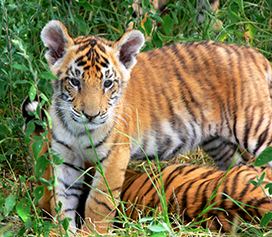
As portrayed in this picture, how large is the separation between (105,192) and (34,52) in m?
1.90

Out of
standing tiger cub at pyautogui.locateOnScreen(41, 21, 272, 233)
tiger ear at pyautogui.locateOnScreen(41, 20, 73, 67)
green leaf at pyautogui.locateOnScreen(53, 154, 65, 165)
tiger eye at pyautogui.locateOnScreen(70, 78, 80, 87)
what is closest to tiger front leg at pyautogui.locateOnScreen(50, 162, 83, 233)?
standing tiger cub at pyautogui.locateOnScreen(41, 21, 272, 233)

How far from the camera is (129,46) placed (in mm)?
2807

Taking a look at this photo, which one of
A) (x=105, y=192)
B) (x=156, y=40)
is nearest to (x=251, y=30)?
(x=156, y=40)

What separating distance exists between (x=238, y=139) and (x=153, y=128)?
2.05ft

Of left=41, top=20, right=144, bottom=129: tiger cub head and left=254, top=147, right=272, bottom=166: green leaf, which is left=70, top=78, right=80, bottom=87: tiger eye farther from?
left=254, top=147, right=272, bottom=166: green leaf

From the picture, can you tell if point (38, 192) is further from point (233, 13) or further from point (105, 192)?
point (233, 13)

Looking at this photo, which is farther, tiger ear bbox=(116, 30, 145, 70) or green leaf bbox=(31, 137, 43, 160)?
tiger ear bbox=(116, 30, 145, 70)

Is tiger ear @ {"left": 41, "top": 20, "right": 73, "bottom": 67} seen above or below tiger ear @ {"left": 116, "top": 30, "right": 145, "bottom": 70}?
above

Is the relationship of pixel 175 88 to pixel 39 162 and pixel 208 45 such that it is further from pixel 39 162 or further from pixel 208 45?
pixel 39 162

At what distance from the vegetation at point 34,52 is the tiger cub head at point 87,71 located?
165mm

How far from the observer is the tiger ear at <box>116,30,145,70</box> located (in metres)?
2.73

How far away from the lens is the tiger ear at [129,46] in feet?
8.95

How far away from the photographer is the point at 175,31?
4648mm

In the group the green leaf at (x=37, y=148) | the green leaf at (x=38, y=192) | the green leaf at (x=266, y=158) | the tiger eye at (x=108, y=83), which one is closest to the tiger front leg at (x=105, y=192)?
the tiger eye at (x=108, y=83)
